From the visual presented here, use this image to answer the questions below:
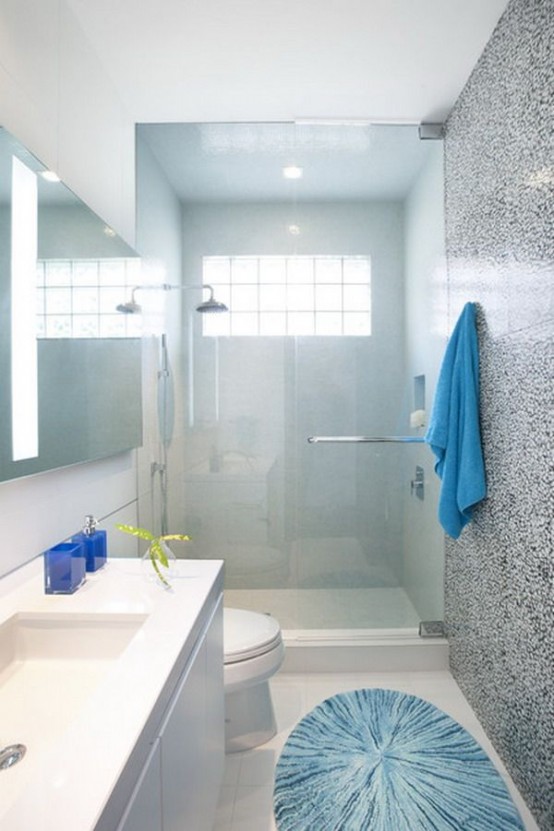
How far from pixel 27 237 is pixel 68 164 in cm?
50

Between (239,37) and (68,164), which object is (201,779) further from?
(239,37)

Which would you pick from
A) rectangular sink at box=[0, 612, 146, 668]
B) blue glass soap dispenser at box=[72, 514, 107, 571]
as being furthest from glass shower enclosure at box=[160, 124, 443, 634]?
rectangular sink at box=[0, 612, 146, 668]

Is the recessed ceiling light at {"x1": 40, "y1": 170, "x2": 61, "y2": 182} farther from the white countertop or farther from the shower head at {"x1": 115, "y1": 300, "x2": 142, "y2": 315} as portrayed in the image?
the white countertop

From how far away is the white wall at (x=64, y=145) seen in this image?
135 cm

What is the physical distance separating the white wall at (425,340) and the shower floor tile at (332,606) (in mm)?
101

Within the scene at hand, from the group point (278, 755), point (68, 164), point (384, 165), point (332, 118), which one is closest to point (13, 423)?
point (68, 164)

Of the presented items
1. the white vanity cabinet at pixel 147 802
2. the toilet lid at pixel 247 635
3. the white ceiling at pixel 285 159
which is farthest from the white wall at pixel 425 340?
the white vanity cabinet at pixel 147 802

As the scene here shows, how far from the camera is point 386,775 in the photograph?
5.67ft

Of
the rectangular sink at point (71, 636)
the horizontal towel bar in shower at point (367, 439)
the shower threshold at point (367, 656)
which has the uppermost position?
the horizontal towel bar in shower at point (367, 439)

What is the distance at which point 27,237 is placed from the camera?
4.41 feet

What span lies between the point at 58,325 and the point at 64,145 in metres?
0.64

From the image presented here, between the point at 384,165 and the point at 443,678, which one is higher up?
the point at 384,165

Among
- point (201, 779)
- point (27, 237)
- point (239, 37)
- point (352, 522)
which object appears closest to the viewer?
point (201, 779)

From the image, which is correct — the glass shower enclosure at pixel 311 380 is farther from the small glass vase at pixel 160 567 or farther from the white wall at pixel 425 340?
the small glass vase at pixel 160 567
